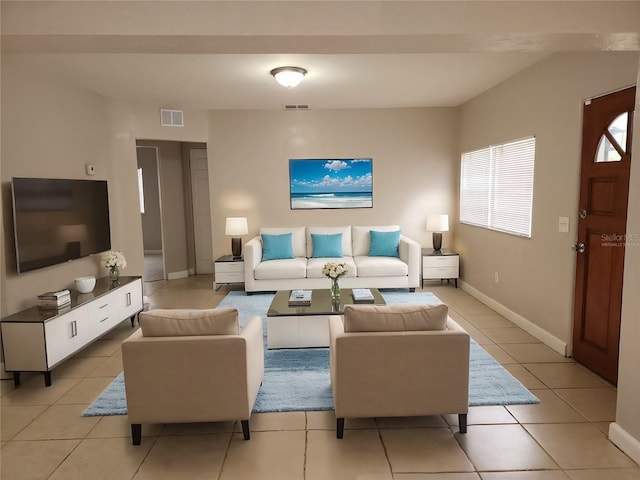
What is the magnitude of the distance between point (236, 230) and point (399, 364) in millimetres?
4283

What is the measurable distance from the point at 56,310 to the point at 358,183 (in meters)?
4.47

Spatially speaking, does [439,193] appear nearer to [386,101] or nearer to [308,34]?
[386,101]

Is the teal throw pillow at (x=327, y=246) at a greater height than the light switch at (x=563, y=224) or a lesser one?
lesser

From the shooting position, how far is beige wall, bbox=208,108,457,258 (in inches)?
264

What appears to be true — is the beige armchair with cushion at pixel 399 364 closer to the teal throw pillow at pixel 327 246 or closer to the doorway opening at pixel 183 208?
the teal throw pillow at pixel 327 246

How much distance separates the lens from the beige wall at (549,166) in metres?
3.58

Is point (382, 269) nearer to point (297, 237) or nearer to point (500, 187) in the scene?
point (297, 237)

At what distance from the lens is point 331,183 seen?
6816 mm

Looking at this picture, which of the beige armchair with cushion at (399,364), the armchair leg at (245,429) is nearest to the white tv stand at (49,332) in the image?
the armchair leg at (245,429)

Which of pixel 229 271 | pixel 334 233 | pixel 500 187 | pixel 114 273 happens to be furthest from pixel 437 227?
pixel 114 273

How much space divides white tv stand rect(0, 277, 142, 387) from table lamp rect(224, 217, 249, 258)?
235 cm

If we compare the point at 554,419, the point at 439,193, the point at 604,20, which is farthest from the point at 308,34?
the point at 439,193

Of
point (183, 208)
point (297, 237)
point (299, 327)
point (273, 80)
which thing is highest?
point (273, 80)

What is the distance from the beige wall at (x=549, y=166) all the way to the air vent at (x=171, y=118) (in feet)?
13.8
